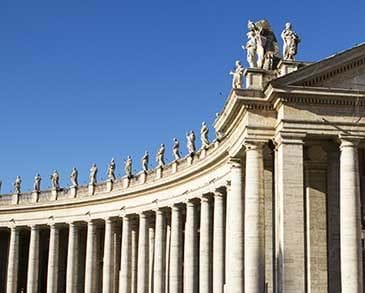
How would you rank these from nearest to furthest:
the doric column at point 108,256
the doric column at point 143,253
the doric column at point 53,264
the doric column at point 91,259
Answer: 1. the doric column at point 143,253
2. the doric column at point 108,256
3. the doric column at point 91,259
4. the doric column at point 53,264

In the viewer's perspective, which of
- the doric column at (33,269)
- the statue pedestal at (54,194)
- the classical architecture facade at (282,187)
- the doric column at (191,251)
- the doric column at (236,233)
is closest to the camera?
the classical architecture facade at (282,187)

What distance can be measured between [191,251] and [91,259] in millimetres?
27757

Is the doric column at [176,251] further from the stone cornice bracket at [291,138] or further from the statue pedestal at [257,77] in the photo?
the stone cornice bracket at [291,138]

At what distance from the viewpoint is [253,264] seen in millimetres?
65188

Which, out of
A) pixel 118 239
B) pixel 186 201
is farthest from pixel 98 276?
pixel 186 201

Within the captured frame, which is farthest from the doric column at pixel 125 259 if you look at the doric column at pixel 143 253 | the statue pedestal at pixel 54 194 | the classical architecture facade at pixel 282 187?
the statue pedestal at pixel 54 194

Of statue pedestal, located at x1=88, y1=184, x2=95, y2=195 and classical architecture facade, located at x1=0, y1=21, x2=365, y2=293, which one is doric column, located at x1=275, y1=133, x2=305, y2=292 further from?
statue pedestal, located at x1=88, y1=184, x2=95, y2=195

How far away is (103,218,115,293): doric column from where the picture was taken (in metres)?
→ 116

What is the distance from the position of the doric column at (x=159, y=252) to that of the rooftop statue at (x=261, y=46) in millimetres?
39917

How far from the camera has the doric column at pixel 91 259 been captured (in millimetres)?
118688

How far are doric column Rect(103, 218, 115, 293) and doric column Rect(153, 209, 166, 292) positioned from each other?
1322 centimetres

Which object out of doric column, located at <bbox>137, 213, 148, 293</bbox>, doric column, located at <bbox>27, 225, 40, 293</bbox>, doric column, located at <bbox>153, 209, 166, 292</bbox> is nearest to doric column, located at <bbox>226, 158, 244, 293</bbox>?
doric column, located at <bbox>153, 209, 166, 292</bbox>

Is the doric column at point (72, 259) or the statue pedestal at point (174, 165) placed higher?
the statue pedestal at point (174, 165)

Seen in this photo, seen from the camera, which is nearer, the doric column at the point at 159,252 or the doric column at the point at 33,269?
the doric column at the point at 159,252
